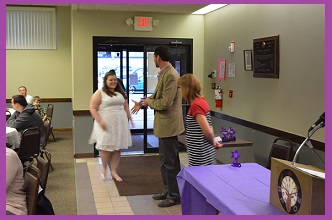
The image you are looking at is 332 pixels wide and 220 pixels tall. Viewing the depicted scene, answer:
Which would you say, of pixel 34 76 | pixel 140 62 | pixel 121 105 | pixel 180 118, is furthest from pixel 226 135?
pixel 34 76

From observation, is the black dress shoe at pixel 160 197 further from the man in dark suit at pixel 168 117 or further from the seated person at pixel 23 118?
the seated person at pixel 23 118

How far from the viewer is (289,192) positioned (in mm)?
2152

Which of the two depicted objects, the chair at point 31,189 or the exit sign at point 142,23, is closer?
the chair at point 31,189

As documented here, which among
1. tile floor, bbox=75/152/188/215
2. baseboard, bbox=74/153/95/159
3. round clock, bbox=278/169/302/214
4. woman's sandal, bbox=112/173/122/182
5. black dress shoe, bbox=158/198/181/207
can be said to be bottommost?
tile floor, bbox=75/152/188/215

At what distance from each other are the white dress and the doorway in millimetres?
1753

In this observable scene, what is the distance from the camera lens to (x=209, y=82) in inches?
271

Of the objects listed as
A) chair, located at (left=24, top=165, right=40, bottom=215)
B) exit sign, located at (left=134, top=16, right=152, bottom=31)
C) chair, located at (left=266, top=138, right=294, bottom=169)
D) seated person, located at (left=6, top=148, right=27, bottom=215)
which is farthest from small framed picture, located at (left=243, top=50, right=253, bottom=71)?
seated person, located at (left=6, top=148, right=27, bottom=215)

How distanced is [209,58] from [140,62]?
1887 mm

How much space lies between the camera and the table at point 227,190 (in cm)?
229

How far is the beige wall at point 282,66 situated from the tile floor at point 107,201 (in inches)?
62.8

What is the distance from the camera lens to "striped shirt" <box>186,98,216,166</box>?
348cm

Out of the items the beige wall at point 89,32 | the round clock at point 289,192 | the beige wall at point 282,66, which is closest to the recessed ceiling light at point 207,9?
the beige wall at point 282,66

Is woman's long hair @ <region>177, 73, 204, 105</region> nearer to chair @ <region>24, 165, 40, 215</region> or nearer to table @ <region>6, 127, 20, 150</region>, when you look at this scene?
chair @ <region>24, 165, 40, 215</region>

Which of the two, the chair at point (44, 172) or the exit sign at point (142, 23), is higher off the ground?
the exit sign at point (142, 23)
